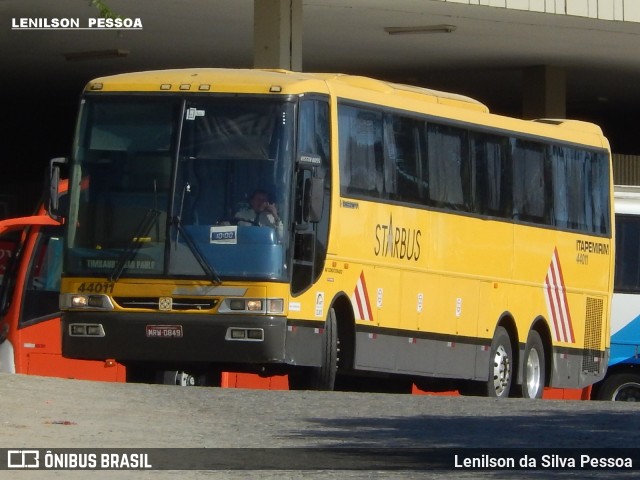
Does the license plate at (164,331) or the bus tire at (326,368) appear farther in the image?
the bus tire at (326,368)

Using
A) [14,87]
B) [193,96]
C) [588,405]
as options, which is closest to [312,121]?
[193,96]

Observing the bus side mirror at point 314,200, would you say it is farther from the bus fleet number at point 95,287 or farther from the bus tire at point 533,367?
the bus tire at point 533,367

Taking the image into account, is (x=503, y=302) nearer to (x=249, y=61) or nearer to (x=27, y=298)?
(x=27, y=298)

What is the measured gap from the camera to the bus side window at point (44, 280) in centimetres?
1983

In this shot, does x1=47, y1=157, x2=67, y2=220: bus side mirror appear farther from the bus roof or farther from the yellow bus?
the bus roof

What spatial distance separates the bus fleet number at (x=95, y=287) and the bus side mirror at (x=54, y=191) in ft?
2.54

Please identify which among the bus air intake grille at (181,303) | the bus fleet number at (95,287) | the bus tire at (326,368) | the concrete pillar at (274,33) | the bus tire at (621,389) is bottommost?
the bus tire at (621,389)

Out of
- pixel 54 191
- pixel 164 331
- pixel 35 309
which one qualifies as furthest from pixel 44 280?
pixel 164 331

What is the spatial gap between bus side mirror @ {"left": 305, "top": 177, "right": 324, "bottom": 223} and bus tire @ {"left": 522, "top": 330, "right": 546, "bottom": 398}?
5102 millimetres

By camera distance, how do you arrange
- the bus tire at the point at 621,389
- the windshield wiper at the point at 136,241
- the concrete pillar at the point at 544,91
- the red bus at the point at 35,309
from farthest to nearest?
the concrete pillar at the point at 544,91 → the bus tire at the point at 621,389 → the red bus at the point at 35,309 → the windshield wiper at the point at 136,241

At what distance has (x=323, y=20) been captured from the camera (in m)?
26.2

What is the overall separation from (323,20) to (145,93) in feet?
30.7

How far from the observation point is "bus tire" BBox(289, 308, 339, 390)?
55.8 feet

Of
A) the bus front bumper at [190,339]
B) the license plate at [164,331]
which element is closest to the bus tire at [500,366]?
the bus front bumper at [190,339]
